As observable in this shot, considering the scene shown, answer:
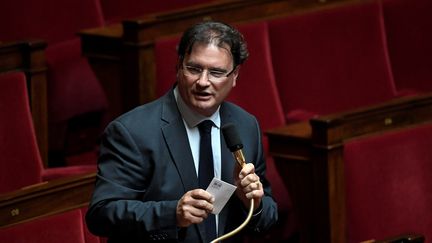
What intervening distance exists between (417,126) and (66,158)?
31 cm

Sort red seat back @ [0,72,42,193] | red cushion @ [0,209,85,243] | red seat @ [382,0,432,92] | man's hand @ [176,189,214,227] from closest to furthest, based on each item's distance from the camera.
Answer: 1. man's hand @ [176,189,214,227]
2. red cushion @ [0,209,85,243]
3. red seat back @ [0,72,42,193]
4. red seat @ [382,0,432,92]

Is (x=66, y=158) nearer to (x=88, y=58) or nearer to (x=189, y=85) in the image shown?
(x=88, y=58)

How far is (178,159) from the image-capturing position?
19.5 inches

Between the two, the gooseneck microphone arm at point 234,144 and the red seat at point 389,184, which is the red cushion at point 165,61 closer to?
the red seat at point 389,184

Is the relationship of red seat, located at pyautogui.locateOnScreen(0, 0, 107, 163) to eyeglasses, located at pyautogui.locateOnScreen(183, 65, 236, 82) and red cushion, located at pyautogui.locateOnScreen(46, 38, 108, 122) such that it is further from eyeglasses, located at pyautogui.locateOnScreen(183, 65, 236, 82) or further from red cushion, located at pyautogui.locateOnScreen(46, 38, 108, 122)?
eyeglasses, located at pyautogui.locateOnScreen(183, 65, 236, 82)

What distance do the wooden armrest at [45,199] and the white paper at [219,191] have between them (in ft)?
0.57

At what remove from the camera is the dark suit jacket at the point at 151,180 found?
0.47 m

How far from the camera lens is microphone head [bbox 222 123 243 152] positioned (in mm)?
460

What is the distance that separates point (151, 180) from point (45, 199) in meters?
0.15

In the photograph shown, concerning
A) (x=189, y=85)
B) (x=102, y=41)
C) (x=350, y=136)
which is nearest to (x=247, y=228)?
(x=189, y=85)

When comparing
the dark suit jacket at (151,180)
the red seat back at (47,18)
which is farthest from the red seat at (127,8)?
the dark suit jacket at (151,180)

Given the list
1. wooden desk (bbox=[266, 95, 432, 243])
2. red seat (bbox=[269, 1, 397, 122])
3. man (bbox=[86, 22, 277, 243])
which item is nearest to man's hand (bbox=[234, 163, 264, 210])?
man (bbox=[86, 22, 277, 243])

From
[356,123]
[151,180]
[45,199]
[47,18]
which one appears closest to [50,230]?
[45,199]

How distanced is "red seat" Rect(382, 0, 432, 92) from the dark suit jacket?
539mm
